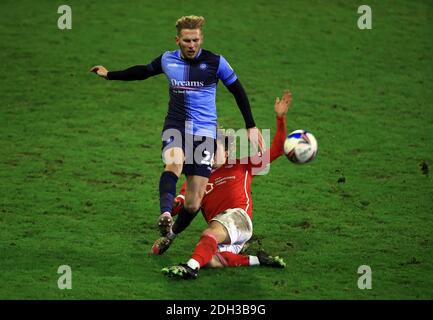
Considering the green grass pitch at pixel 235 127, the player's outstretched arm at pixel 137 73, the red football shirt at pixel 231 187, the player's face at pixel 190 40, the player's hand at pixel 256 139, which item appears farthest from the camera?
the player's outstretched arm at pixel 137 73

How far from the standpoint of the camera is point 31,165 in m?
12.7

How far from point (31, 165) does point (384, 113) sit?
6047mm

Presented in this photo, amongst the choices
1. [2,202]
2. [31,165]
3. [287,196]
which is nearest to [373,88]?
[287,196]

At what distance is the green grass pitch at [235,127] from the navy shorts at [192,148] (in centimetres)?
103

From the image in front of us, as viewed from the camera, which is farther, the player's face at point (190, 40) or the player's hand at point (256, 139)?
the player's hand at point (256, 139)

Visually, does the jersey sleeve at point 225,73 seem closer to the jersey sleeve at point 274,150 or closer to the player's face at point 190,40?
the player's face at point 190,40

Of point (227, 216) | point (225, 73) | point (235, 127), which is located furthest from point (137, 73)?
point (235, 127)

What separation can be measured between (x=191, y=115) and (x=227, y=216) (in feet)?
3.90

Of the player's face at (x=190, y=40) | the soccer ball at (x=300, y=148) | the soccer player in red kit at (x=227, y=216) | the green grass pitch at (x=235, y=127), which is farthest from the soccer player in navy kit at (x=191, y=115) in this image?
the green grass pitch at (x=235, y=127)

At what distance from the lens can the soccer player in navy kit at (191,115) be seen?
9.50 metres

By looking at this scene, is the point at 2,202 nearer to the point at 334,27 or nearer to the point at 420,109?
the point at 420,109

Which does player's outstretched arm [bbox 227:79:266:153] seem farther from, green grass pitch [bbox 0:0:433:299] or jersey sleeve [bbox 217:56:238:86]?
green grass pitch [bbox 0:0:433:299]

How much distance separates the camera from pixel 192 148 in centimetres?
961

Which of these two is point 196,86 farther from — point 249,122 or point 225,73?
point 249,122
